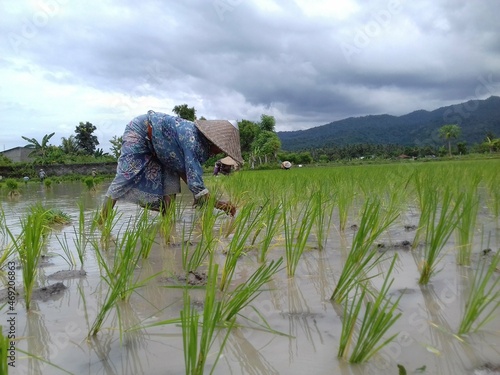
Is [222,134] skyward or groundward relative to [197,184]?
skyward

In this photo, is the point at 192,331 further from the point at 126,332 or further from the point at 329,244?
the point at 329,244

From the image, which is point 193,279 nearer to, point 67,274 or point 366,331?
point 67,274

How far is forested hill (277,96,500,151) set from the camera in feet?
262

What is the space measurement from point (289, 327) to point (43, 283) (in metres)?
1.11

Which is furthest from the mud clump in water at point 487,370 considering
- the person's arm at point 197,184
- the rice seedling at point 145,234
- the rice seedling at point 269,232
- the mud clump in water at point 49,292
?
the person's arm at point 197,184

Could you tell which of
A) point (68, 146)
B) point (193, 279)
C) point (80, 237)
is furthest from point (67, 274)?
point (68, 146)

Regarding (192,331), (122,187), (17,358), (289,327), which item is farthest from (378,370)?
(122,187)

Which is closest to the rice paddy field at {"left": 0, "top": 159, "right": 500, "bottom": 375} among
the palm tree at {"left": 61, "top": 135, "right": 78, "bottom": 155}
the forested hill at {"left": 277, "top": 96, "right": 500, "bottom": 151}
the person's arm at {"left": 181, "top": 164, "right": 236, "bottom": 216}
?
the person's arm at {"left": 181, "top": 164, "right": 236, "bottom": 216}

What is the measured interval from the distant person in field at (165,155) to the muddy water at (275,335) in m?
1.27

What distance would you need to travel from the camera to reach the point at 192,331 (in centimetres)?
71

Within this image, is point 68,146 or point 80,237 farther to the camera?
point 68,146

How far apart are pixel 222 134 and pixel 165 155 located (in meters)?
0.47

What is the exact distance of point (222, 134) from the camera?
Result: 2.83 m

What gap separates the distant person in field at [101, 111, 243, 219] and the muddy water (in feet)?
4.17
